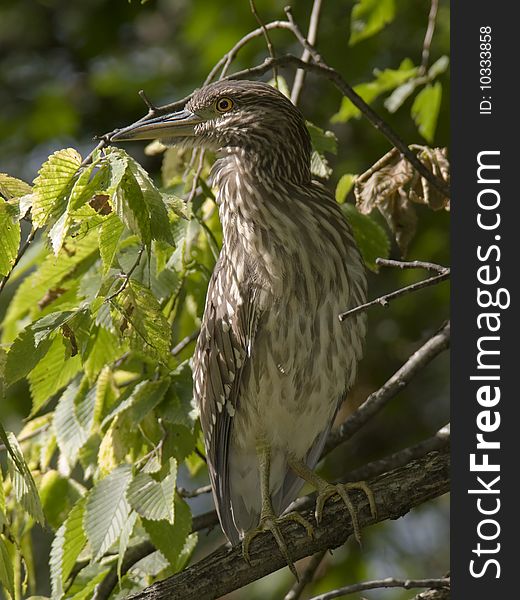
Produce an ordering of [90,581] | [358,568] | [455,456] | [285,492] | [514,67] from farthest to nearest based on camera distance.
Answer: [358,568] < [285,492] < [90,581] < [514,67] < [455,456]

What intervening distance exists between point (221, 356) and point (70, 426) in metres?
0.51

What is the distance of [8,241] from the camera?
7.49 ft

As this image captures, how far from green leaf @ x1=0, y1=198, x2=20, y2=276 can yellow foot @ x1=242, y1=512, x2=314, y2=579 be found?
999 mm

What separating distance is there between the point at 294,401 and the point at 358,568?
5.56 feet

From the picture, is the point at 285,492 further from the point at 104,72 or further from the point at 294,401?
the point at 104,72

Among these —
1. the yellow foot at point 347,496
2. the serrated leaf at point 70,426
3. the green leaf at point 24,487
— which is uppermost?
the serrated leaf at point 70,426

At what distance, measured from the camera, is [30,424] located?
130 inches

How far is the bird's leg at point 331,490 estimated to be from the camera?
2763 millimetres

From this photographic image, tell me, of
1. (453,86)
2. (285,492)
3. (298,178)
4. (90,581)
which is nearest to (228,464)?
(285,492)

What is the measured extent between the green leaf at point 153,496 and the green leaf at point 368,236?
3.16 feet

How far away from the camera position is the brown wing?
3.04 metres

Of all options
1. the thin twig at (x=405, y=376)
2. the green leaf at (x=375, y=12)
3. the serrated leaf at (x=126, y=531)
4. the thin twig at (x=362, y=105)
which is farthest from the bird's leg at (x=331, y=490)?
the green leaf at (x=375, y=12)

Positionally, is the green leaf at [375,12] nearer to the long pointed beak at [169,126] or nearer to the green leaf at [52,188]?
the long pointed beak at [169,126]

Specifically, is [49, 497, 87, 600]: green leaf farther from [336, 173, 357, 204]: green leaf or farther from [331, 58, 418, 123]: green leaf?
[331, 58, 418, 123]: green leaf
